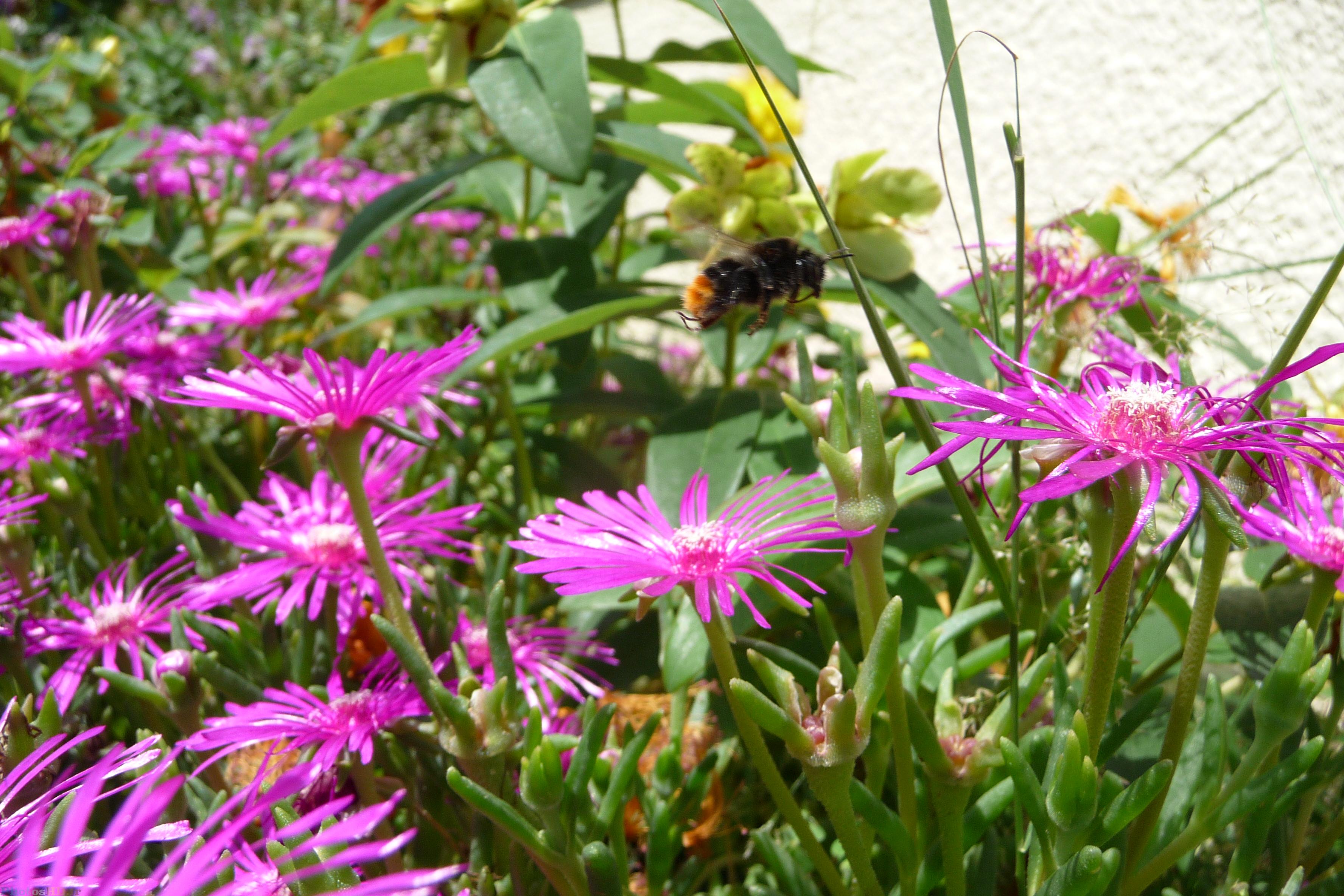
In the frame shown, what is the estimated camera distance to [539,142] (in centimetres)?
70

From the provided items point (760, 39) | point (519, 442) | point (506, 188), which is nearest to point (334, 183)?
point (506, 188)

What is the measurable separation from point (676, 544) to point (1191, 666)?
0.20 metres

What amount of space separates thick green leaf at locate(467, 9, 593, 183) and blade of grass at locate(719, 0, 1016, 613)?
350mm

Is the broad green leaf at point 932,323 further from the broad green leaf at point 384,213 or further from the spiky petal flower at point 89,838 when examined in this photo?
the spiky petal flower at point 89,838

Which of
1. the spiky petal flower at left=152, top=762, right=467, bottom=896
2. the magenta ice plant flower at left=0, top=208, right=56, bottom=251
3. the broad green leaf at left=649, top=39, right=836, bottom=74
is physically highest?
the broad green leaf at left=649, top=39, right=836, bottom=74

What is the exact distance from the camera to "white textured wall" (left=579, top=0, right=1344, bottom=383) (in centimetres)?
98

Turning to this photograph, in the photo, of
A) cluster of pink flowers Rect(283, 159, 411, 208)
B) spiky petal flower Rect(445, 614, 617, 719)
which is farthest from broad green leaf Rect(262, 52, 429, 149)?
cluster of pink flowers Rect(283, 159, 411, 208)

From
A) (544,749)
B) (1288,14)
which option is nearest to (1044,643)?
(544,749)

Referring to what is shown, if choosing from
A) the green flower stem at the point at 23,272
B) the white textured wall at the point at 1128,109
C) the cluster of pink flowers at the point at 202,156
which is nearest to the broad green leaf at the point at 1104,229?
the white textured wall at the point at 1128,109

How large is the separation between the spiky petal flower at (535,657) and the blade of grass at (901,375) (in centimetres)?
21

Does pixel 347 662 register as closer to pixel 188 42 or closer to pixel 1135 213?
Answer: pixel 1135 213

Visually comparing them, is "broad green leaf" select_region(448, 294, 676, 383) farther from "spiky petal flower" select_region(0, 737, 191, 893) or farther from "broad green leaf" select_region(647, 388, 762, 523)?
"spiky petal flower" select_region(0, 737, 191, 893)

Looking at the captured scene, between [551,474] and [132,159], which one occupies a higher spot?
[132,159]

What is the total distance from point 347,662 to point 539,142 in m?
0.38
